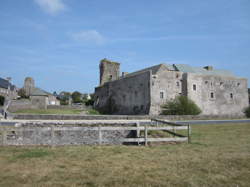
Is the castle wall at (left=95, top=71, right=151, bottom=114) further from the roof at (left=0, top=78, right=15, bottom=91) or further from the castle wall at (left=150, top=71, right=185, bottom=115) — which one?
the roof at (left=0, top=78, right=15, bottom=91)

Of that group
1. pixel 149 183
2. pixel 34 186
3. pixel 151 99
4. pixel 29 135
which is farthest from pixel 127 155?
pixel 151 99

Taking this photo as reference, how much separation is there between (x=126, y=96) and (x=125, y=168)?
37.3 meters

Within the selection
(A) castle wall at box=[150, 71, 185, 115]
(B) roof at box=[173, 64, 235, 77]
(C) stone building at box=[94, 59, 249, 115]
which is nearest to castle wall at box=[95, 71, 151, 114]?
(C) stone building at box=[94, 59, 249, 115]

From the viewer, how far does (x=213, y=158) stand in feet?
23.3

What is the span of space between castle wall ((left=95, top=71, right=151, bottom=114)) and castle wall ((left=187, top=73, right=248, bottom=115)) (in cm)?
775

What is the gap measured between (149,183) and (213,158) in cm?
331

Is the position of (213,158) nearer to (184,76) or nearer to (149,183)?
(149,183)

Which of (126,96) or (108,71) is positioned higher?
(108,71)

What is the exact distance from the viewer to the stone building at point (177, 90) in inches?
1415

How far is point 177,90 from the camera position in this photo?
122ft

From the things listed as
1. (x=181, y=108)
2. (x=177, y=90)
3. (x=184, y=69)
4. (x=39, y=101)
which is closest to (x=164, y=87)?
(x=177, y=90)

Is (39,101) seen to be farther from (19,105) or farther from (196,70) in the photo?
(196,70)

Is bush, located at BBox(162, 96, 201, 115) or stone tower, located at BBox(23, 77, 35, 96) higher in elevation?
stone tower, located at BBox(23, 77, 35, 96)

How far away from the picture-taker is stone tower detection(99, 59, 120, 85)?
58094 mm
